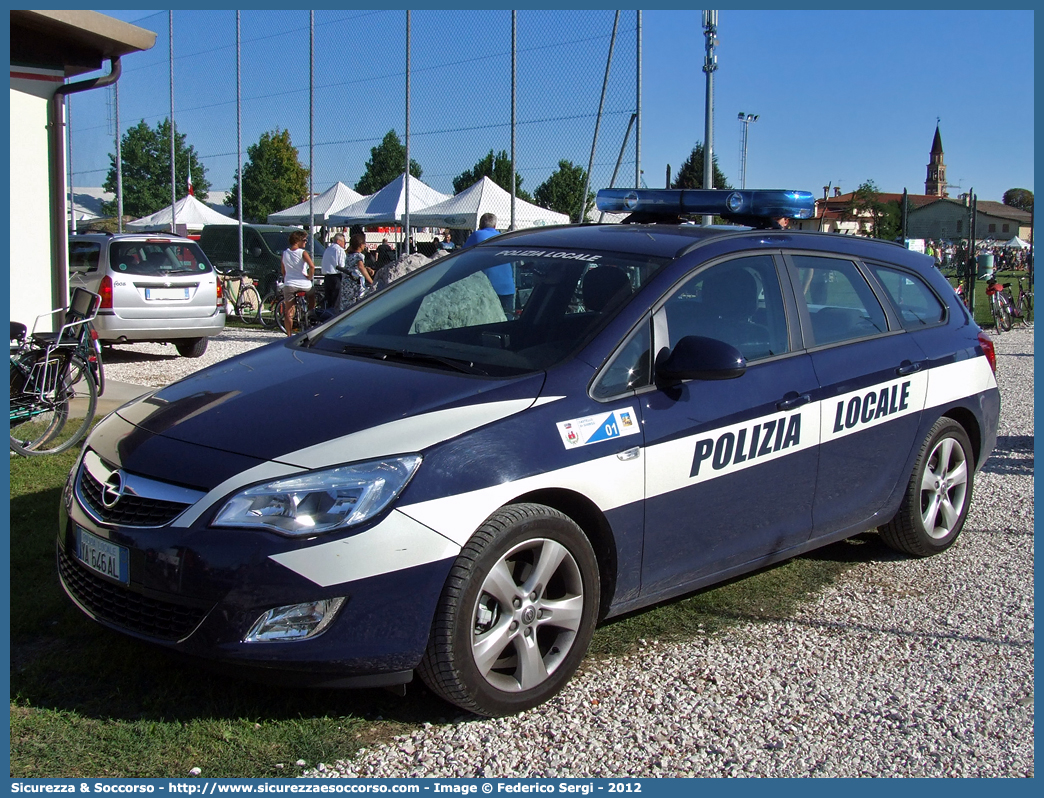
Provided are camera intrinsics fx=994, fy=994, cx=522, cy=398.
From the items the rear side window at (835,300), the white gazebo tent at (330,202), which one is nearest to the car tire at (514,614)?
the rear side window at (835,300)

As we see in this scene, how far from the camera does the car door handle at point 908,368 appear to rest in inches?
192

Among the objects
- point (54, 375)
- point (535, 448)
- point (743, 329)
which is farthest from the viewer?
point (54, 375)

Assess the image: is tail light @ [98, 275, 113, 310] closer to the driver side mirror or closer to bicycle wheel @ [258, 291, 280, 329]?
bicycle wheel @ [258, 291, 280, 329]

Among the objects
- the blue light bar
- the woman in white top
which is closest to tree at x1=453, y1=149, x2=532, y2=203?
the woman in white top

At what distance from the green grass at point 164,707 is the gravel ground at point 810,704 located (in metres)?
0.15

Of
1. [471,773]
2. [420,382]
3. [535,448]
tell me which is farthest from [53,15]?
[471,773]

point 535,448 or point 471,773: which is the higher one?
point 535,448

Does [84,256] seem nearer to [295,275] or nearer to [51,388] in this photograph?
[295,275]

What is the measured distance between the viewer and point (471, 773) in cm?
304

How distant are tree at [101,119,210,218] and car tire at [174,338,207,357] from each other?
1463 centimetres

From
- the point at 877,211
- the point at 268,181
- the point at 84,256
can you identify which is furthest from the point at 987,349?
the point at 268,181

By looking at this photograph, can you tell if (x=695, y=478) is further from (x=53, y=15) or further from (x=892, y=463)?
(x=53, y=15)

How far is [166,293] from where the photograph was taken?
12492 millimetres

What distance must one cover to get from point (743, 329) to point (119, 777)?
292cm
